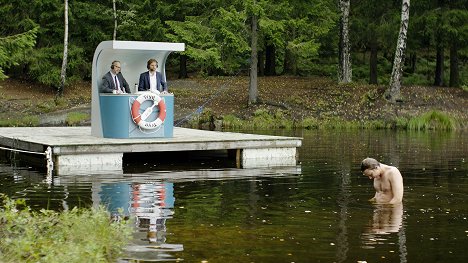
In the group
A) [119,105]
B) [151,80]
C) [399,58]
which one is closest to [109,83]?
[119,105]

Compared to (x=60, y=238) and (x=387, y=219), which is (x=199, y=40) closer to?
(x=387, y=219)

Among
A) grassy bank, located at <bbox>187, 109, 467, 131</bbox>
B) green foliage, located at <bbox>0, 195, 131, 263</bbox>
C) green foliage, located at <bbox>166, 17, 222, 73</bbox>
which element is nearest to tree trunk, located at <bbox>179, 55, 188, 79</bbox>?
green foliage, located at <bbox>166, 17, 222, 73</bbox>

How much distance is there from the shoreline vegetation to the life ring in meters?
13.0

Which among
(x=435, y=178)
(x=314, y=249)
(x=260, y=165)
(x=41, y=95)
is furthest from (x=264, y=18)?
(x=314, y=249)

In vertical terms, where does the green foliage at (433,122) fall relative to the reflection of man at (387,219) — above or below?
above

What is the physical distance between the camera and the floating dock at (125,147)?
18781 millimetres

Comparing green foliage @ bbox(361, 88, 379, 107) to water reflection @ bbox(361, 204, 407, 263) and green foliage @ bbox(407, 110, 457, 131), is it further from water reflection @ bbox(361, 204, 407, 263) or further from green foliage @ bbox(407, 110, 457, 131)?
water reflection @ bbox(361, 204, 407, 263)

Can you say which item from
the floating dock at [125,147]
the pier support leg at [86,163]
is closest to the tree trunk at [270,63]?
the floating dock at [125,147]

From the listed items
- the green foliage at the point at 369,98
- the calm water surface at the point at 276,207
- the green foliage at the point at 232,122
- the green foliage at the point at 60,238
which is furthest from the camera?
the green foliage at the point at 369,98

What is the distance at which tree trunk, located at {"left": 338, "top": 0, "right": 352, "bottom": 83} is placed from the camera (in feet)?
130

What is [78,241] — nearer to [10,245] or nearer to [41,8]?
[10,245]

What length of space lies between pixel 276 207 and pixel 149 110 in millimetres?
7886

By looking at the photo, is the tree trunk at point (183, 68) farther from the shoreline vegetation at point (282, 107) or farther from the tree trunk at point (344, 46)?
the tree trunk at point (344, 46)

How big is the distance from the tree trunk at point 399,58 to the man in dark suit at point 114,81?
59.2 ft
